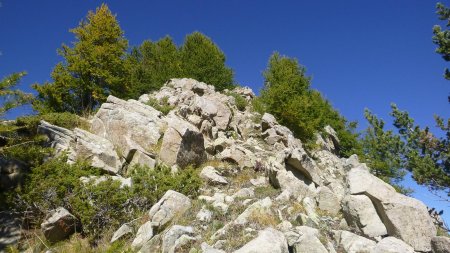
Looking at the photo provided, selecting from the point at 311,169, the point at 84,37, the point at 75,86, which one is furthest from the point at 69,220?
the point at 84,37

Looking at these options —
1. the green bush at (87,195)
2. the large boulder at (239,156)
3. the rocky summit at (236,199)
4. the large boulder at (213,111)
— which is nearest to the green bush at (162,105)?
the rocky summit at (236,199)

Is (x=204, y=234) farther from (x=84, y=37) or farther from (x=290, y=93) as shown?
(x=84, y=37)

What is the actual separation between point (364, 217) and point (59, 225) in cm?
847

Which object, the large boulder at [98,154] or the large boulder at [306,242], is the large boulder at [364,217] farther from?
the large boulder at [98,154]

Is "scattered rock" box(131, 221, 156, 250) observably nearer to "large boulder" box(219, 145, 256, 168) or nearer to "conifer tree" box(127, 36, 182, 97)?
"large boulder" box(219, 145, 256, 168)

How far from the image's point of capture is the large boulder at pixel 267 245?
21.9ft

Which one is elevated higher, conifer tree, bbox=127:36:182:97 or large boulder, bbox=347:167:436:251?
conifer tree, bbox=127:36:182:97

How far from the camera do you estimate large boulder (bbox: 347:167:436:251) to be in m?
8.34

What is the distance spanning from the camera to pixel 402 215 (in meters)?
8.62

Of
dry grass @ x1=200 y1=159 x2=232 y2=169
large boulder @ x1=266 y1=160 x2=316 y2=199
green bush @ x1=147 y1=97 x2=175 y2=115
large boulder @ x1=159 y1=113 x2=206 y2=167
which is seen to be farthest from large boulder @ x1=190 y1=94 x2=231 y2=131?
large boulder @ x1=266 y1=160 x2=316 y2=199

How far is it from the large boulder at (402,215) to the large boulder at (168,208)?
482cm

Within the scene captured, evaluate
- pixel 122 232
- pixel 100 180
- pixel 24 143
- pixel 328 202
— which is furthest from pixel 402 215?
pixel 24 143

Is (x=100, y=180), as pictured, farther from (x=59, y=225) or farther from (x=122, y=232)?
(x=122, y=232)

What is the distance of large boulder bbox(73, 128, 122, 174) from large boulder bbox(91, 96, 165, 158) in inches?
42.9
